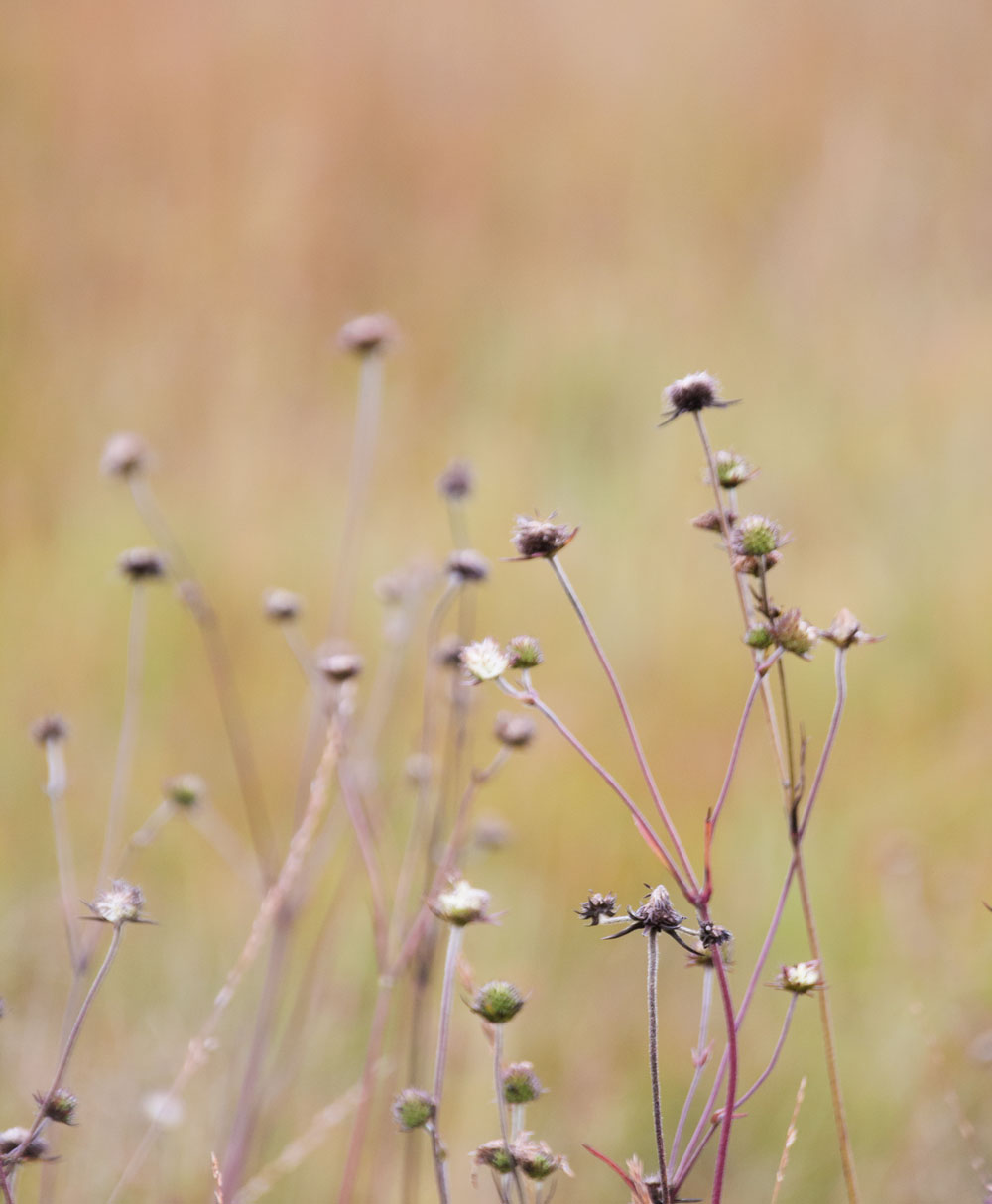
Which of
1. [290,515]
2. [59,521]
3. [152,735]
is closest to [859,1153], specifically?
[152,735]

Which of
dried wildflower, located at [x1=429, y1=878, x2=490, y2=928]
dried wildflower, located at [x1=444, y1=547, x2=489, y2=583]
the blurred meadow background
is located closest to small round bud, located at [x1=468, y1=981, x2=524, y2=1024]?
dried wildflower, located at [x1=429, y1=878, x2=490, y2=928]

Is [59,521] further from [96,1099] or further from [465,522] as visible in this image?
[96,1099]

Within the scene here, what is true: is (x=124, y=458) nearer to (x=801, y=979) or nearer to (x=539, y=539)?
(x=539, y=539)

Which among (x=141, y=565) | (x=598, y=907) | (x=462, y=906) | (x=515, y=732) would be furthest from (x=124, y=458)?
(x=598, y=907)

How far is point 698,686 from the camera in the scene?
125 inches

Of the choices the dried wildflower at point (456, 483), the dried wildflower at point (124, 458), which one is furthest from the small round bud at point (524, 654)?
the dried wildflower at point (124, 458)

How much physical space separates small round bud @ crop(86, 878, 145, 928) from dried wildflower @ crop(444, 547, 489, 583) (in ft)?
2.44

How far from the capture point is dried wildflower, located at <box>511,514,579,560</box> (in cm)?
92

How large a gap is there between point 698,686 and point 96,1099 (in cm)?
190

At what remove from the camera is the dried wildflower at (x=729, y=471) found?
1018 mm

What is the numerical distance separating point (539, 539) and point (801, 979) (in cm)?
42

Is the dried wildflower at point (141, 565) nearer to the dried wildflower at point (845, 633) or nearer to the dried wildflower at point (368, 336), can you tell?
the dried wildflower at point (368, 336)

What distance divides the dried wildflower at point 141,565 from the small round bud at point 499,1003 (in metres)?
1.11

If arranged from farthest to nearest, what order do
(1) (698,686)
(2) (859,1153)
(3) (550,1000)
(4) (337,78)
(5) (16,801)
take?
1. (4) (337,78)
2. (1) (698,686)
3. (5) (16,801)
4. (3) (550,1000)
5. (2) (859,1153)
